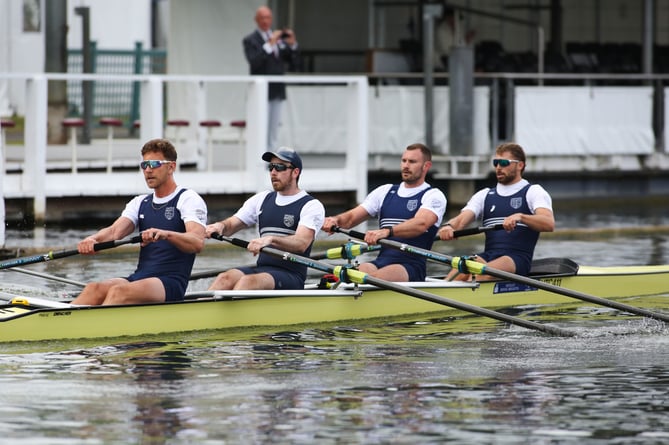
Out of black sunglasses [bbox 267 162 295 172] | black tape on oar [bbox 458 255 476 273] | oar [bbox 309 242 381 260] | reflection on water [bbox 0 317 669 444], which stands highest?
black sunglasses [bbox 267 162 295 172]

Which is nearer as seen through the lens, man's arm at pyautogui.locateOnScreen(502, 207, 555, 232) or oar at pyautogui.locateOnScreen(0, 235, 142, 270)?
oar at pyautogui.locateOnScreen(0, 235, 142, 270)

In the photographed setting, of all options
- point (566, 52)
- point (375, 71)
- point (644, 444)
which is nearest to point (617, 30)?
point (566, 52)

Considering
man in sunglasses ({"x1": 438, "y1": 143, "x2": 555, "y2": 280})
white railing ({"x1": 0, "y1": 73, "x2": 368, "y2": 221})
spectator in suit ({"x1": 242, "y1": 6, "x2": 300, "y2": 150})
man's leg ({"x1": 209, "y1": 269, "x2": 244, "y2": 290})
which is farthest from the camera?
spectator in suit ({"x1": 242, "y1": 6, "x2": 300, "y2": 150})

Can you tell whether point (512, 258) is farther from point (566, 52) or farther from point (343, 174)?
point (566, 52)

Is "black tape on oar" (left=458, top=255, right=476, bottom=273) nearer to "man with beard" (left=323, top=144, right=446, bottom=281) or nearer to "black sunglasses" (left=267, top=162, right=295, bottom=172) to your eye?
"man with beard" (left=323, top=144, right=446, bottom=281)

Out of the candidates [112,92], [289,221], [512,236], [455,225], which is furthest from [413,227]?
[112,92]

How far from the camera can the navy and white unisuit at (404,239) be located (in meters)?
13.2

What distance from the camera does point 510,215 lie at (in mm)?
13648

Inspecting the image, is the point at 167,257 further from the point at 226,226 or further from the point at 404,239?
the point at 404,239

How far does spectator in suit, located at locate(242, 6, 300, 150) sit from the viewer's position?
20266 mm

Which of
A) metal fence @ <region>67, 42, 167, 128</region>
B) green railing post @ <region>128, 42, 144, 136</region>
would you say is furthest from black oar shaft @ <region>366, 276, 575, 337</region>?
metal fence @ <region>67, 42, 167, 128</region>

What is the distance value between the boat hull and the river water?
11 cm

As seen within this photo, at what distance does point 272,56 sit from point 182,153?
2.32m

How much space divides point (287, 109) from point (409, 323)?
10764 millimetres
